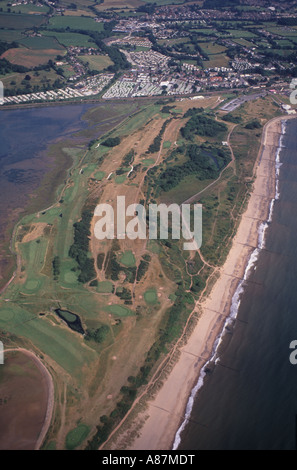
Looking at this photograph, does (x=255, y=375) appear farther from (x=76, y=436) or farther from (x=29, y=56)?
(x=29, y=56)

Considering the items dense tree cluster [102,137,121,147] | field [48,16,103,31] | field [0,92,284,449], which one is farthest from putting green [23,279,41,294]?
field [48,16,103,31]

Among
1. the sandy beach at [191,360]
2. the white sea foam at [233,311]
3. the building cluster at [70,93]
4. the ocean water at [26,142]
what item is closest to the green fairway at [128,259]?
the sandy beach at [191,360]

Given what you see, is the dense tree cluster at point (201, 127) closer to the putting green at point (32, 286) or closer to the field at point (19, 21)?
the putting green at point (32, 286)

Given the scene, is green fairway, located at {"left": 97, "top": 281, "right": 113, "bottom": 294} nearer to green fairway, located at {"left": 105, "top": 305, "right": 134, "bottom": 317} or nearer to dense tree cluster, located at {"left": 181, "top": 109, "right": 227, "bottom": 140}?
green fairway, located at {"left": 105, "top": 305, "right": 134, "bottom": 317}

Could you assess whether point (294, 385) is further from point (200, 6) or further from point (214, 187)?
point (200, 6)

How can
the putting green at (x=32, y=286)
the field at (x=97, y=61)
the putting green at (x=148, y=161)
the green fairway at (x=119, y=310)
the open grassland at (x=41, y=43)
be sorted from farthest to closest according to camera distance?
the open grassland at (x=41, y=43), the field at (x=97, y=61), the putting green at (x=148, y=161), the putting green at (x=32, y=286), the green fairway at (x=119, y=310)

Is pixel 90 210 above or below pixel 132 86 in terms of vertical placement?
below

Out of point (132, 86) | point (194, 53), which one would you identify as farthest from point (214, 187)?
point (194, 53)

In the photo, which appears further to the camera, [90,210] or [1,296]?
[90,210]
